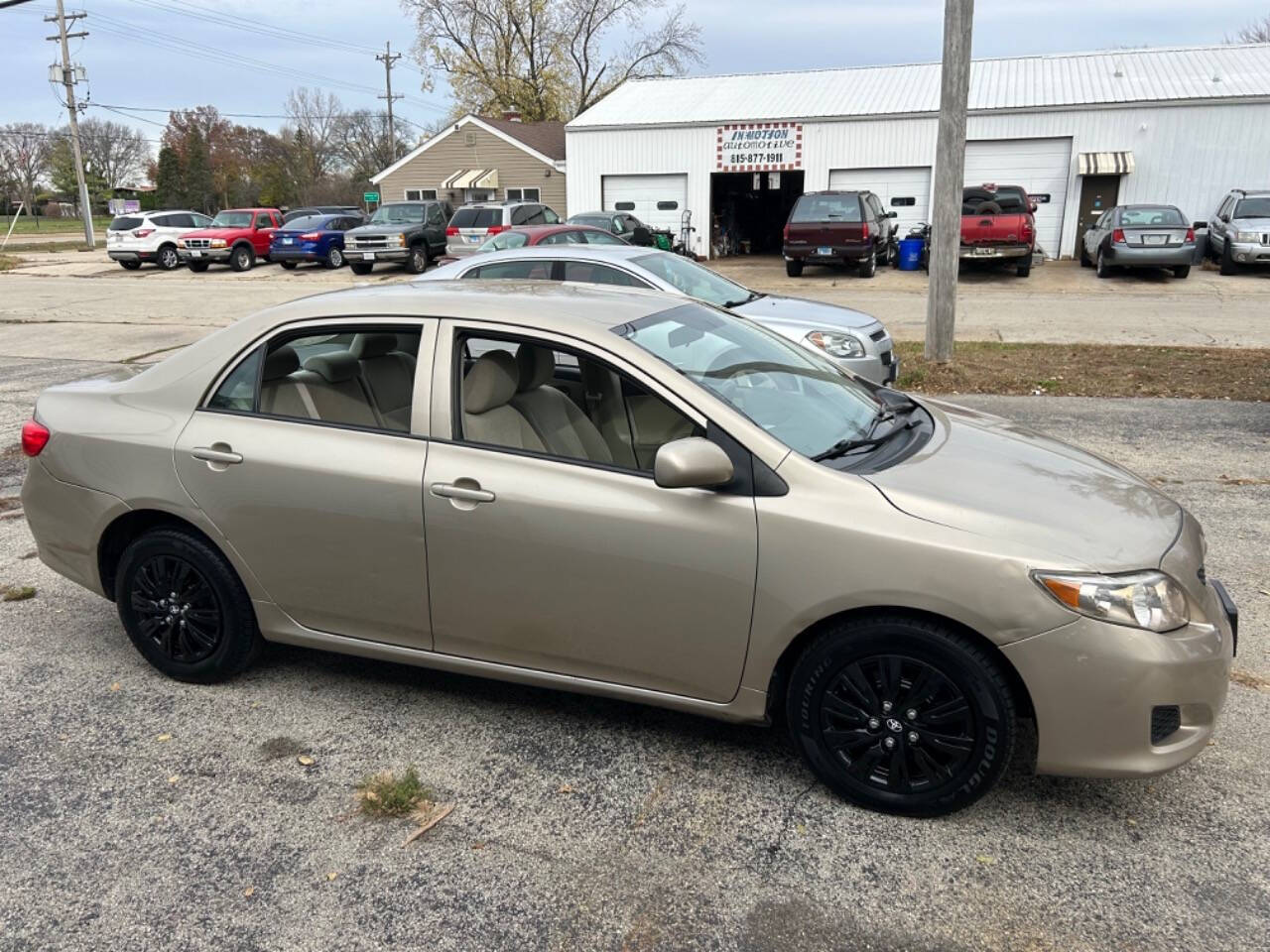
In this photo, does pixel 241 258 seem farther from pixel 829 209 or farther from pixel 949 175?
pixel 949 175

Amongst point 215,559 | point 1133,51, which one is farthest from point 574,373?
point 1133,51

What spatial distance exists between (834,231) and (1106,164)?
28.9 ft

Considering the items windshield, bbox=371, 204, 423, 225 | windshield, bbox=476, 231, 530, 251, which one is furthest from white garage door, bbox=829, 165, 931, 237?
windshield, bbox=476, 231, 530, 251

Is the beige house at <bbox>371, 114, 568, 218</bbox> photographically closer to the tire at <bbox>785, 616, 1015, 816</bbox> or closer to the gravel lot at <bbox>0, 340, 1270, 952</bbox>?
the gravel lot at <bbox>0, 340, 1270, 952</bbox>

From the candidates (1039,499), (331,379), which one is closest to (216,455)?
(331,379)

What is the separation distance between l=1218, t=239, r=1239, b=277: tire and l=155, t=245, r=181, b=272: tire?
2871 cm

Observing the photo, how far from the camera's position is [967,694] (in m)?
2.88

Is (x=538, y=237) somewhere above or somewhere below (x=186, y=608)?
above

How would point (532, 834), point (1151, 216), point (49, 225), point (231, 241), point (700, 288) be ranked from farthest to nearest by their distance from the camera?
1. point (49, 225)
2. point (231, 241)
3. point (1151, 216)
4. point (700, 288)
5. point (532, 834)

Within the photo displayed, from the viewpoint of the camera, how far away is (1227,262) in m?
22.6

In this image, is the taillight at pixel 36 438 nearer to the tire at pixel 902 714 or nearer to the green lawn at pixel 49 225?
the tire at pixel 902 714

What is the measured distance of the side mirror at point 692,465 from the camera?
9.72 feet

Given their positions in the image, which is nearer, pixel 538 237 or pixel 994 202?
pixel 538 237

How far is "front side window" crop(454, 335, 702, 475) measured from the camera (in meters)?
3.42
